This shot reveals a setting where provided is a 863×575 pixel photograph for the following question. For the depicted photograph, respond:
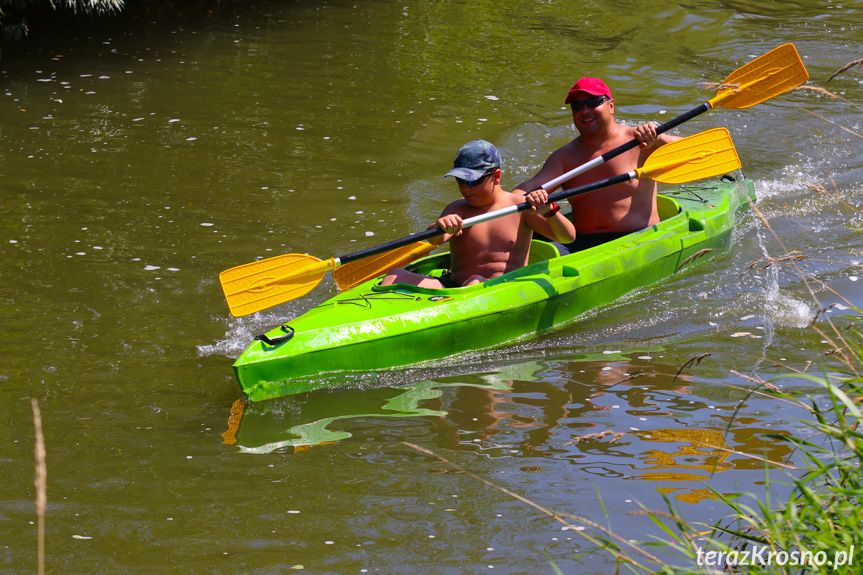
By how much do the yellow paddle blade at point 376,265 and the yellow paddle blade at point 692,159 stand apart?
146cm

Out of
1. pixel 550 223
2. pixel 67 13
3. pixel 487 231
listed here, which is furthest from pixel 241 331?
pixel 67 13

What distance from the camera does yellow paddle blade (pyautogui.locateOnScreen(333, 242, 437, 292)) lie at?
17.7 feet

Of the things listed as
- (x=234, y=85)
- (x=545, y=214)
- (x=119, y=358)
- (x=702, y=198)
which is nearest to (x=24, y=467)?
(x=119, y=358)

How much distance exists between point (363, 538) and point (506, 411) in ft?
3.87

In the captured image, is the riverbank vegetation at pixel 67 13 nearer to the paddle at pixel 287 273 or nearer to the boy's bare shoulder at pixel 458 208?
the paddle at pixel 287 273

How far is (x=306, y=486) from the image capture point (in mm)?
3543

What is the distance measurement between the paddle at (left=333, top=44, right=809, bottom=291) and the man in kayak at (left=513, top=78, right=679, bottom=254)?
137 mm

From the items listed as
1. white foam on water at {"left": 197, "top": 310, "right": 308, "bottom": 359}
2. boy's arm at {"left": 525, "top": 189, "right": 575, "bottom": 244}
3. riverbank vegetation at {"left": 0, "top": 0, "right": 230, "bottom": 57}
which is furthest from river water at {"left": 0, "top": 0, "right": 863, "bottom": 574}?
boy's arm at {"left": 525, "top": 189, "right": 575, "bottom": 244}

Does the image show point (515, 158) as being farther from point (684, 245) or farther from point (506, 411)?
point (506, 411)

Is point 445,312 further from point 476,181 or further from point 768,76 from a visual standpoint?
point 768,76

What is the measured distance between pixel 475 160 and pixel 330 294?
1.56m

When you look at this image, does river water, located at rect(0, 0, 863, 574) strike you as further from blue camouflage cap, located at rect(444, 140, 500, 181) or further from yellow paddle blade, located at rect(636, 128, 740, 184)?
blue camouflage cap, located at rect(444, 140, 500, 181)

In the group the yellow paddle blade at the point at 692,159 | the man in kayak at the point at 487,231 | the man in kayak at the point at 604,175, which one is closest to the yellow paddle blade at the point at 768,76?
the yellow paddle blade at the point at 692,159

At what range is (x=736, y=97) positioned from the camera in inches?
230
